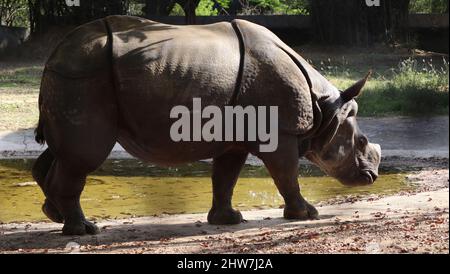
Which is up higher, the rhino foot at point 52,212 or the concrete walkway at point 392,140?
the rhino foot at point 52,212

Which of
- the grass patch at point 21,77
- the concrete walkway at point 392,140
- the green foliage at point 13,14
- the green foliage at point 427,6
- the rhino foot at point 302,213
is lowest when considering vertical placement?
the concrete walkway at point 392,140

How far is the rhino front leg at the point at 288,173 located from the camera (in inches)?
295

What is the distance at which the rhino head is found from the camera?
786cm

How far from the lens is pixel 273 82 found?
7.43 m

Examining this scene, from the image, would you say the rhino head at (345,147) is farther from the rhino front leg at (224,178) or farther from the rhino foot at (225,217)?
the rhino foot at (225,217)

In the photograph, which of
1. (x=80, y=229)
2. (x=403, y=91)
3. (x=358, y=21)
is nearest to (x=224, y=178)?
(x=80, y=229)

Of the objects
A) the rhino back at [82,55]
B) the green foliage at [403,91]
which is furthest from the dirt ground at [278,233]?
the green foliage at [403,91]

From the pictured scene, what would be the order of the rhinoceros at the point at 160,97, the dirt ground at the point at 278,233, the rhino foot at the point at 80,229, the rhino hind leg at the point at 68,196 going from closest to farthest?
the dirt ground at the point at 278,233 → the rhinoceros at the point at 160,97 → the rhino hind leg at the point at 68,196 → the rhino foot at the point at 80,229

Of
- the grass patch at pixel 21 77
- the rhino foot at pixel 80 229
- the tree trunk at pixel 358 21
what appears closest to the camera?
the rhino foot at pixel 80 229

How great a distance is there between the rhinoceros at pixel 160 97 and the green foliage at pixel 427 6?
878 cm

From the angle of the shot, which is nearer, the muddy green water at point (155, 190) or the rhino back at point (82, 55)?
the rhino back at point (82, 55)

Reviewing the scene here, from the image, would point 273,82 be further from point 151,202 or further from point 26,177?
point 26,177

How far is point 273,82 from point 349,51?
10.0m
